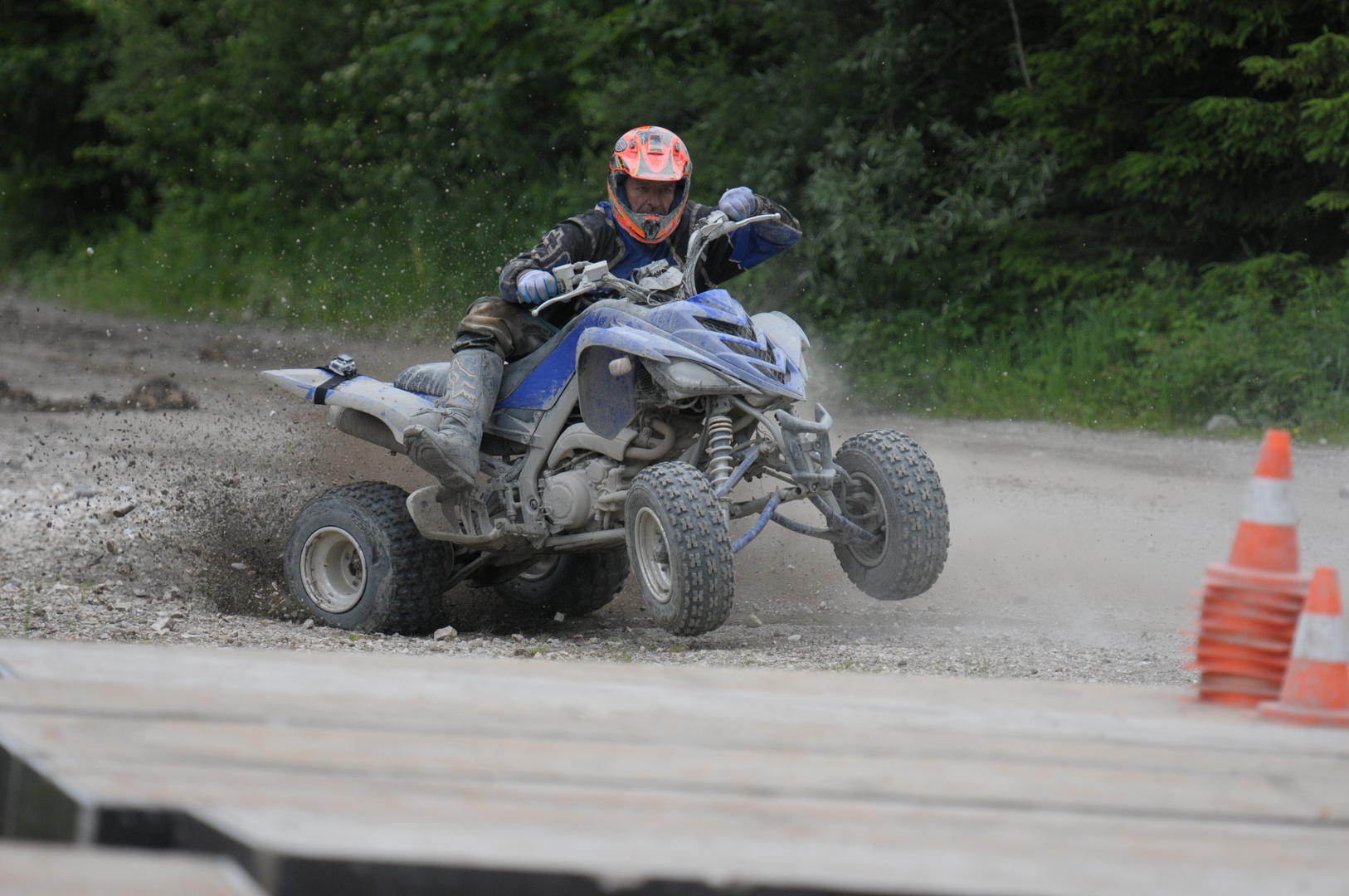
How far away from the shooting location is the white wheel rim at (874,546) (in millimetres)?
5855

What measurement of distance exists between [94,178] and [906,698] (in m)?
26.0

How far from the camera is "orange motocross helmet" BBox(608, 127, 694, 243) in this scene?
623cm

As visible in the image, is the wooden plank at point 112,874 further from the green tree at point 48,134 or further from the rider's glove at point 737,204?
the green tree at point 48,134

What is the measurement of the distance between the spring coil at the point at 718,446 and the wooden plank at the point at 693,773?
294 cm

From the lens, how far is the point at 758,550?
7.99 metres

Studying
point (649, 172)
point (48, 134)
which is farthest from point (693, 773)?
point (48, 134)

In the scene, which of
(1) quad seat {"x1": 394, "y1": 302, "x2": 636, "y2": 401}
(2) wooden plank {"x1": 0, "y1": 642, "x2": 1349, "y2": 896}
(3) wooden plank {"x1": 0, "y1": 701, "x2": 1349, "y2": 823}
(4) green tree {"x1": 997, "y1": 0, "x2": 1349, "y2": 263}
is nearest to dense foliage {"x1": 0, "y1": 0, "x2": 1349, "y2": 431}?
(4) green tree {"x1": 997, "y1": 0, "x2": 1349, "y2": 263}

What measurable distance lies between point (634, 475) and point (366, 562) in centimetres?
142

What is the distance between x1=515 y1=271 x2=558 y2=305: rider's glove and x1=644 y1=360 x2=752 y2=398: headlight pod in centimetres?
64

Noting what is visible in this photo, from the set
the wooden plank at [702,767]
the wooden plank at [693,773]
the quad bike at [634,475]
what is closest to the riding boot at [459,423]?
the quad bike at [634,475]

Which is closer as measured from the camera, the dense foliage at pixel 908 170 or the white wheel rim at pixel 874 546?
the white wheel rim at pixel 874 546

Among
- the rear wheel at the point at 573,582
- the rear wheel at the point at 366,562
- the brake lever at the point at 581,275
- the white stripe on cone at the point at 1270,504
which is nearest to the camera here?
the white stripe on cone at the point at 1270,504

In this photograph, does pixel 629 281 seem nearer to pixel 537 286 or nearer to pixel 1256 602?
pixel 537 286

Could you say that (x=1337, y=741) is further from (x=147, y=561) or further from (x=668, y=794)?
(x=147, y=561)
